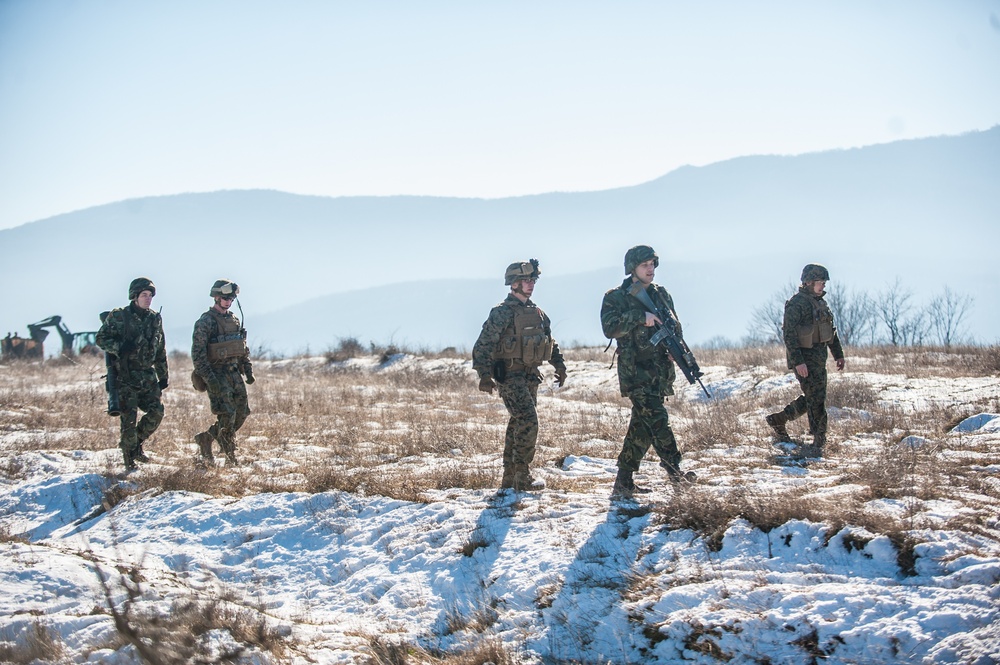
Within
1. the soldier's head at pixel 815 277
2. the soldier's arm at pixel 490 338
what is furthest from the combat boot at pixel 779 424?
the soldier's arm at pixel 490 338

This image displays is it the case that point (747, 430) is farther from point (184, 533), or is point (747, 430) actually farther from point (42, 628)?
point (42, 628)

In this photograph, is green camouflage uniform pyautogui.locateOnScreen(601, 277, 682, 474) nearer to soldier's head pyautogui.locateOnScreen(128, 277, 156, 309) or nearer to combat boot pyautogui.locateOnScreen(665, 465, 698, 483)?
combat boot pyautogui.locateOnScreen(665, 465, 698, 483)

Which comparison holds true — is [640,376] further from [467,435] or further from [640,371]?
[467,435]

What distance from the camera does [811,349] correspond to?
830 centimetres

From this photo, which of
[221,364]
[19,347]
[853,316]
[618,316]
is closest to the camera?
[618,316]

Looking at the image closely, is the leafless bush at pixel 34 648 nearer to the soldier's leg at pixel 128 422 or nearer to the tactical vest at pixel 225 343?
the soldier's leg at pixel 128 422

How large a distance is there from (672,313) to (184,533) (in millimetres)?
4840

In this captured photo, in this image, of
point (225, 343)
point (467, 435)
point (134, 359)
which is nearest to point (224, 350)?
point (225, 343)

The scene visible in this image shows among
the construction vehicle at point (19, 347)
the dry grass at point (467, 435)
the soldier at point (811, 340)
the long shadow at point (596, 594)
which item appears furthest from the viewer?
the construction vehicle at point (19, 347)

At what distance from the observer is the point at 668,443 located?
20.7 feet

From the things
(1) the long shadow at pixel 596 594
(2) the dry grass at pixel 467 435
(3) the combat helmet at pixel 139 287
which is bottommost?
(1) the long shadow at pixel 596 594

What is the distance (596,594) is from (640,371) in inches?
93.4

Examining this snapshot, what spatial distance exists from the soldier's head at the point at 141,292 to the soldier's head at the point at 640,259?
546 cm

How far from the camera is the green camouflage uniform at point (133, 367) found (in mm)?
8008
